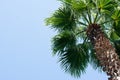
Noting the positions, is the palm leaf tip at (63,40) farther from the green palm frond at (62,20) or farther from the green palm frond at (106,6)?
the green palm frond at (106,6)

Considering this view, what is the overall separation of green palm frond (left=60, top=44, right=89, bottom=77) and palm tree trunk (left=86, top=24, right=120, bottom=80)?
1484 millimetres

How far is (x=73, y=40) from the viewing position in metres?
12.2

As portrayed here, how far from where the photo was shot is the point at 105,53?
9.54 m

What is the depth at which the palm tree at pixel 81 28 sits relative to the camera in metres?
10.9

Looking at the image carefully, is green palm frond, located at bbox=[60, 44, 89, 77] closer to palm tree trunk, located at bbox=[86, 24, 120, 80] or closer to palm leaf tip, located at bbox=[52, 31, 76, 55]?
palm leaf tip, located at bbox=[52, 31, 76, 55]

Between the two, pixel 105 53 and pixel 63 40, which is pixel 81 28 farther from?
pixel 105 53

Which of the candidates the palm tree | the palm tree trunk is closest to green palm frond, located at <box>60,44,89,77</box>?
the palm tree

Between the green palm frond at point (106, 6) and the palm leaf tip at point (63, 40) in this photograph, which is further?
the palm leaf tip at point (63, 40)

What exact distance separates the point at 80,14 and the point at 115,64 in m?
2.76

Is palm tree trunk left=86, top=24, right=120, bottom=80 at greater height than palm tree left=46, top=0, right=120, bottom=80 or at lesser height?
lesser

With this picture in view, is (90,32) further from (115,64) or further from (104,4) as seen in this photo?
(115,64)

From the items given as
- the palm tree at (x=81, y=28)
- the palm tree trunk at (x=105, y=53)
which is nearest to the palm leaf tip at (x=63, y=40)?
the palm tree at (x=81, y=28)

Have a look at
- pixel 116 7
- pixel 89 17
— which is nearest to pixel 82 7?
pixel 89 17

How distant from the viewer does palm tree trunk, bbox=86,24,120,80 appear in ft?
29.5
